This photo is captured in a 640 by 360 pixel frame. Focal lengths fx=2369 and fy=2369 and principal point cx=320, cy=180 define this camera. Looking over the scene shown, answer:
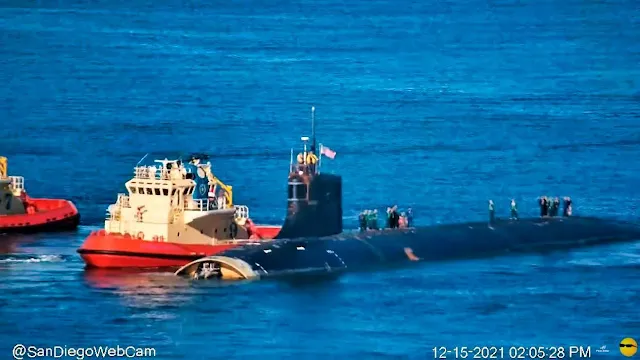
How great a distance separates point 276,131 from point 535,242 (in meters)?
34.7

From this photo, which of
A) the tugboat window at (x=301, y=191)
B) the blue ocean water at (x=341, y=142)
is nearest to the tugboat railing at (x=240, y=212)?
the tugboat window at (x=301, y=191)

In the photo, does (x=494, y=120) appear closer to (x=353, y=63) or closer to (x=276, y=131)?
(x=276, y=131)

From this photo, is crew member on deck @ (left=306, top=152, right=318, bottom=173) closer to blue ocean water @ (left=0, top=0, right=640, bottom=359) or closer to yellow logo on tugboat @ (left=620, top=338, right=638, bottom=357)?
blue ocean water @ (left=0, top=0, right=640, bottom=359)

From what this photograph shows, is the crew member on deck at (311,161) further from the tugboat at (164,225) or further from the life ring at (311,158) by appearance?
the tugboat at (164,225)

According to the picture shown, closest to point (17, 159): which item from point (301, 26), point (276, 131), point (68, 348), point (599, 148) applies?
point (276, 131)

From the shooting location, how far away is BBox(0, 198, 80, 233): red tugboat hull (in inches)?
2884

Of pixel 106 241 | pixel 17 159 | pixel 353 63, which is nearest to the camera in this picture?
pixel 106 241

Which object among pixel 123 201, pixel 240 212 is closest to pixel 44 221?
pixel 240 212

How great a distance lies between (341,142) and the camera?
100938mm

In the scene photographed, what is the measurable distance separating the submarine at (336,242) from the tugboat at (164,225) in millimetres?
1490

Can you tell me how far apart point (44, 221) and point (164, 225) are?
10.6 metres

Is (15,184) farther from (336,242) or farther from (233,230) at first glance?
(336,242)

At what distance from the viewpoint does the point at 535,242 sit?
69.8 metres

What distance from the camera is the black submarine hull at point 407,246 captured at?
61219mm
